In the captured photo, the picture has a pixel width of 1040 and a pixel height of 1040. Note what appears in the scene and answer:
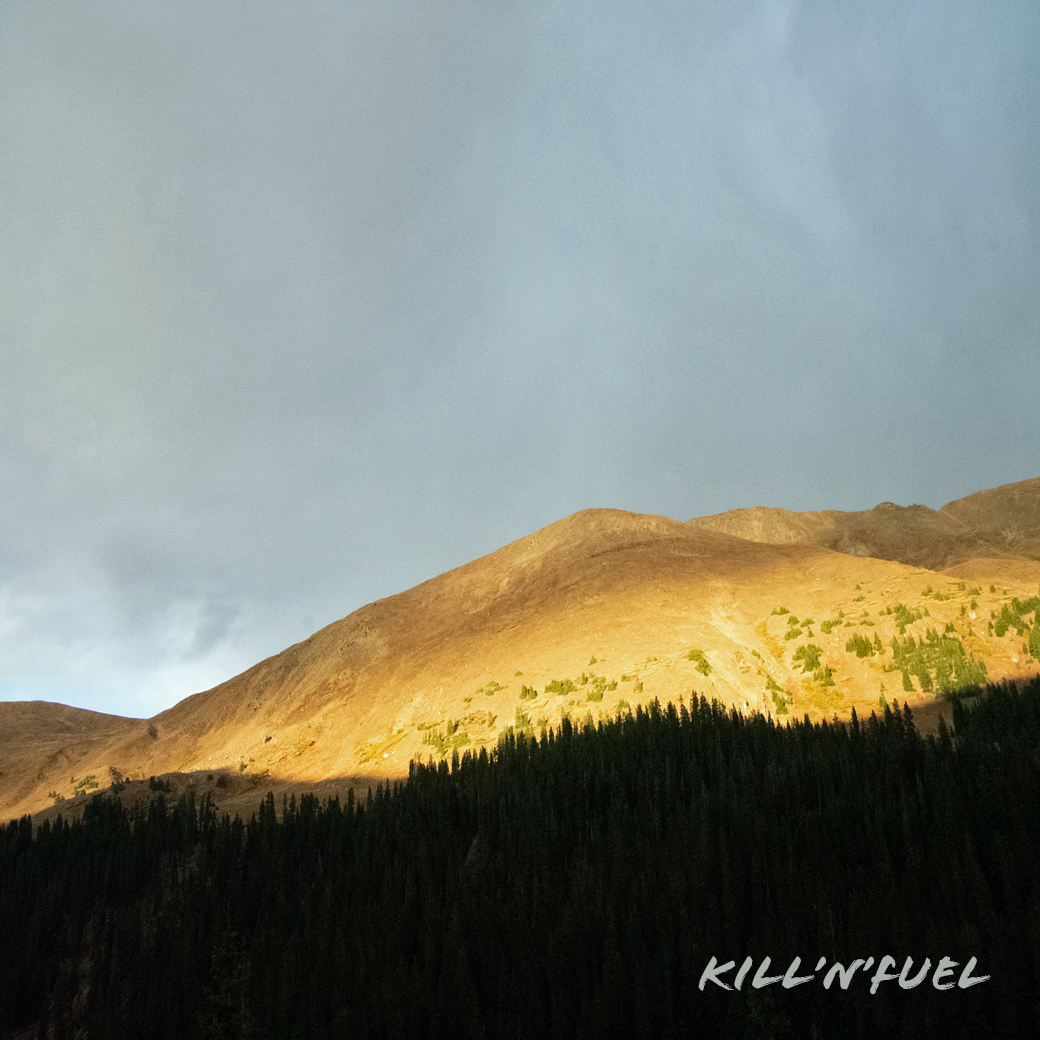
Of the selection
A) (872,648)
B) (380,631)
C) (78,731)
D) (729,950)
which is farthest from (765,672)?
(78,731)

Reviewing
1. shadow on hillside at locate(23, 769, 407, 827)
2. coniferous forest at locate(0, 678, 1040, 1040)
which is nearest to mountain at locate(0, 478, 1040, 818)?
shadow on hillside at locate(23, 769, 407, 827)

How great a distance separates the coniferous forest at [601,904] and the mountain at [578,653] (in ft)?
23.8

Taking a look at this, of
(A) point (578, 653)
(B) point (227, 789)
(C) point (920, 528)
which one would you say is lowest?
(B) point (227, 789)

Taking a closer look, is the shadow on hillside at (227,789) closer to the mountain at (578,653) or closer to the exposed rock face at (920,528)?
the mountain at (578,653)

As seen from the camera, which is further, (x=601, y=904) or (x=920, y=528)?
(x=920, y=528)

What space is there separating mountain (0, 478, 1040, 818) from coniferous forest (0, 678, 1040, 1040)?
7.27m

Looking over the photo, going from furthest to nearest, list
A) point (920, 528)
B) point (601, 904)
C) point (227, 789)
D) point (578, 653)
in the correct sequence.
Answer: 1. point (920, 528)
2. point (578, 653)
3. point (227, 789)
4. point (601, 904)

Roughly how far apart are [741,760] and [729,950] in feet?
19.9

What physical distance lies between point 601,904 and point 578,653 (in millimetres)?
19163

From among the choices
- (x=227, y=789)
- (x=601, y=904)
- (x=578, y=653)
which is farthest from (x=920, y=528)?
(x=601, y=904)

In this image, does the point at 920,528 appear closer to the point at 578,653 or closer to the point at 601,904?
the point at 578,653

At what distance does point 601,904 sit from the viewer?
909 centimetres

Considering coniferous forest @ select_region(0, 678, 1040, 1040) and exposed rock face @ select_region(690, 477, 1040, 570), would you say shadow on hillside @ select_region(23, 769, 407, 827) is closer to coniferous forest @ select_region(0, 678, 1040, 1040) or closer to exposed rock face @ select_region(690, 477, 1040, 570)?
coniferous forest @ select_region(0, 678, 1040, 1040)

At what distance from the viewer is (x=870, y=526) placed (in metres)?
61.5
